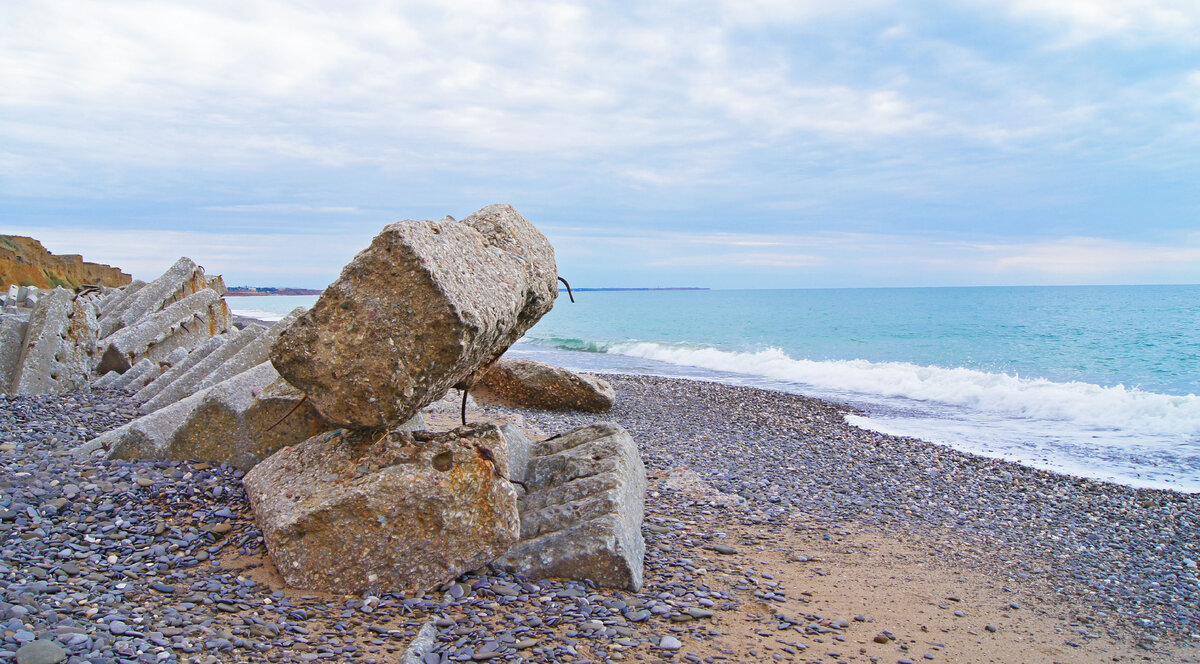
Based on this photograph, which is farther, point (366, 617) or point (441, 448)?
point (441, 448)

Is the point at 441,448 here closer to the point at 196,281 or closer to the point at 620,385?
the point at 620,385

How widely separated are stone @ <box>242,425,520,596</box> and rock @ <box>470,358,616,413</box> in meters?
7.69

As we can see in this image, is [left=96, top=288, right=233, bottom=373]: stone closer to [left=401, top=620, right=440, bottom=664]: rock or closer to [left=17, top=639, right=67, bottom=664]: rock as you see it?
[left=17, top=639, right=67, bottom=664]: rock

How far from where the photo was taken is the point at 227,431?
18.4 feet

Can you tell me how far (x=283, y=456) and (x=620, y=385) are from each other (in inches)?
485

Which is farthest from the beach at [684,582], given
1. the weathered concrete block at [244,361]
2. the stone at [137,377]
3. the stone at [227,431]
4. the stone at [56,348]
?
the stone at [137,377]

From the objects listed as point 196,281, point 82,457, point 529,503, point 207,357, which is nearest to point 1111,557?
point 529,503

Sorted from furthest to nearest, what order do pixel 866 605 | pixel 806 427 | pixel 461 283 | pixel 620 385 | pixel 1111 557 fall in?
pixel 620 385 < pixel 806 427 < pixel 1111 557 < pixel 866 605 < pixel 461 283

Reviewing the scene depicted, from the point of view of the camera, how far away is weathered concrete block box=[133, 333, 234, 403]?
9383 mm

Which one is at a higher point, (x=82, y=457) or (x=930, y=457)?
(x=82, y=457)

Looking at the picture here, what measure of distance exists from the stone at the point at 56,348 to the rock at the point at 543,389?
583cm

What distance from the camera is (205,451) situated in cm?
559

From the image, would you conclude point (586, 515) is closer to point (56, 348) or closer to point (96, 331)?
point (56, 348)

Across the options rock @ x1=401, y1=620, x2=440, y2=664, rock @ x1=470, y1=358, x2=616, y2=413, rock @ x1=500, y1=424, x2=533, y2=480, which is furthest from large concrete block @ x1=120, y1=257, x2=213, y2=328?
rock @ x1=401, y1=620, x2=440, y2=664
